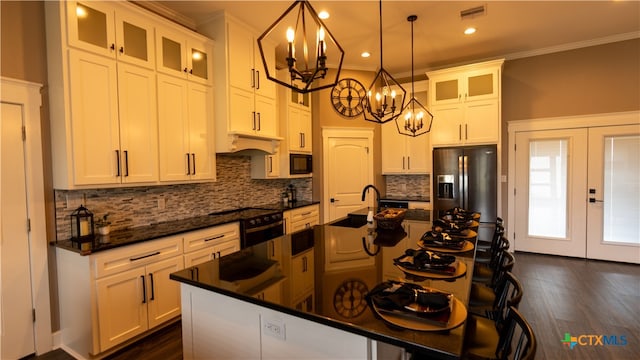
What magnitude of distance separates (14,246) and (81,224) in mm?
426

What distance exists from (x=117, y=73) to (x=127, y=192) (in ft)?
3.65

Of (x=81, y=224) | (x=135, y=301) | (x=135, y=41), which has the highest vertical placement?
(x=135, y=41)

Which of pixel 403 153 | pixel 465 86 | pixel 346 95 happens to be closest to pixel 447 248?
pixel 465 86

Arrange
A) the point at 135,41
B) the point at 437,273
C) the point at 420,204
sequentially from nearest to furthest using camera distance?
the point at 437,273
the point at 135,41
the point at 420,204

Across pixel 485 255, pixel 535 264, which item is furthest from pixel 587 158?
pixel 485 255

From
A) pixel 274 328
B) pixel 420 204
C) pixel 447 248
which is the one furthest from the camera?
pixel 420 204

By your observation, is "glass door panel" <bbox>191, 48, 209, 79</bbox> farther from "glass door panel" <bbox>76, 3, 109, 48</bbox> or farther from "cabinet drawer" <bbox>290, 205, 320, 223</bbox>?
"cabinet drawer" <bbox>290, 205, 320, 223</bbox>

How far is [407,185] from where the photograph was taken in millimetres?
5852

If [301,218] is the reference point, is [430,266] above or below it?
above

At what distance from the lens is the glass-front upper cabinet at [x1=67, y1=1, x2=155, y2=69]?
2.38 m

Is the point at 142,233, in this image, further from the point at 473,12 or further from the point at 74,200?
the point at 473,12

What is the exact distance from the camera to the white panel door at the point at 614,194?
4324 mm

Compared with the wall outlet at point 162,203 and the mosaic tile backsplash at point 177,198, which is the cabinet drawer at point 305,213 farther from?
the wall outlet at point 162,203

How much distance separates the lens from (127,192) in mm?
2992
